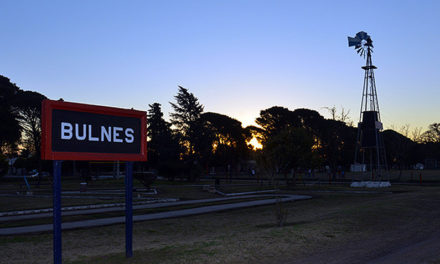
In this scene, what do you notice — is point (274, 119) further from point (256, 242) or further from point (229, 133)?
point (256, 242)

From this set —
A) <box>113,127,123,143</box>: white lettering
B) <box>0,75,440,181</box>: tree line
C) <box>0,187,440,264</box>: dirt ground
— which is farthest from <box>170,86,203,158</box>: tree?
<box>113,127,123,143</box>: white lettering

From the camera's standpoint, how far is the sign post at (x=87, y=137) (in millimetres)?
8008

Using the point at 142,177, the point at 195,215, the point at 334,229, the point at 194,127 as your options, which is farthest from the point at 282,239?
the point at 194,127

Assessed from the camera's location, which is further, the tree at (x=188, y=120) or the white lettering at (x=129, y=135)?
the tree at (x=188, y=120)

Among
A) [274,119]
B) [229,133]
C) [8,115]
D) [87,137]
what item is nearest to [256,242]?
[87,137]

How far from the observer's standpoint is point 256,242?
11359mm

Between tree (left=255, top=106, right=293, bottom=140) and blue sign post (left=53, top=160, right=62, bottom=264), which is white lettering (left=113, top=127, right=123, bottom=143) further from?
tree (left=255, top=106, right=293, bottom=140)

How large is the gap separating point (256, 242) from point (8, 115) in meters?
66.5

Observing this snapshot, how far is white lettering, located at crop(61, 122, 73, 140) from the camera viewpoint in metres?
8.42

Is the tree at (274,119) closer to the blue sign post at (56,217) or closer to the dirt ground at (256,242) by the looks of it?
the dirt ground at (256,242)

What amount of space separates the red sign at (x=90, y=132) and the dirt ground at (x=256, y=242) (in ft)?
8.66

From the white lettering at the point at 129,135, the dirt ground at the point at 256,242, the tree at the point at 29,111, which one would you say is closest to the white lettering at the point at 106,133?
the white lettering at the point at 129,135

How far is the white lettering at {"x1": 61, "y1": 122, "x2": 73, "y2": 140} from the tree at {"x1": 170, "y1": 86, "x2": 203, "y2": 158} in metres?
57.0

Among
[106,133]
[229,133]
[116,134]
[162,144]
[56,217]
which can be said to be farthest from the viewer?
[229,133]
